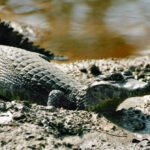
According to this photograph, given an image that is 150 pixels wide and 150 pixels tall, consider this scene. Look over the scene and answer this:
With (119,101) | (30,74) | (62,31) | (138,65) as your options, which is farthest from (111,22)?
(119,101)

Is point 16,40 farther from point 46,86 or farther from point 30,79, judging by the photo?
point 46,86

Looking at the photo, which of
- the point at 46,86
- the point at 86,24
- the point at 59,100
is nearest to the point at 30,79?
the point at 46,86

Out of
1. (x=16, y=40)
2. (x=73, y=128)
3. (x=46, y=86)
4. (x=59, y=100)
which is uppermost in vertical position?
(x=16, y=40)

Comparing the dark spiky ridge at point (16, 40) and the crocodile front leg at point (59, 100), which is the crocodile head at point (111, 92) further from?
the dark spiky ridge at point (16, 40)

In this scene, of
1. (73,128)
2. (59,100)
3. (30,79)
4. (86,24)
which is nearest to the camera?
(73,128)

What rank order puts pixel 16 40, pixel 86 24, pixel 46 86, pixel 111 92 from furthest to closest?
1. pixel 86 24
2. pixel 16 40
3. pixel 46 86
4. pixel 111 92

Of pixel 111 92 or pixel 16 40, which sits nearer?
pixel 111 92

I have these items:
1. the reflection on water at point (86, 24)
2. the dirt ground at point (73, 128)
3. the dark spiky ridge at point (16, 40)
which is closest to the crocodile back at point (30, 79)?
the dirt ground at point (73, 128)
